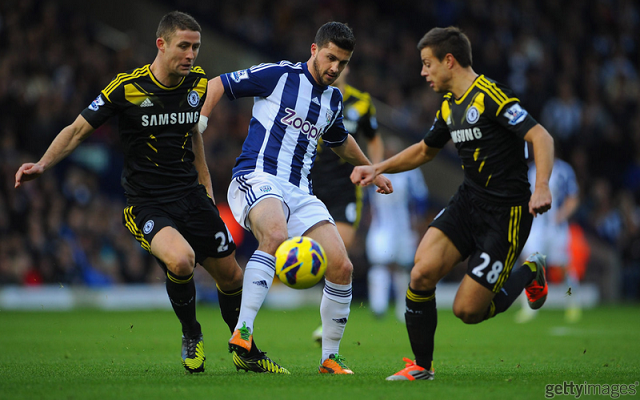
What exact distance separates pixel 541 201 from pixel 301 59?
13988 millimetres

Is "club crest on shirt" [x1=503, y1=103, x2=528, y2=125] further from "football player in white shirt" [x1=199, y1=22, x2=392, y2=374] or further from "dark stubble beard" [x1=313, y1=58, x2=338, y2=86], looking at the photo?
"dark stubble beard" [x1=313, y1=58, x2=338, y2=86]

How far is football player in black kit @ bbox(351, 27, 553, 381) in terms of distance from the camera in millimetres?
5512

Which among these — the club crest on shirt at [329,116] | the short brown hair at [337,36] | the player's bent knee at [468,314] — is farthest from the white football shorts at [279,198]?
the player's bent knee at [468,314]

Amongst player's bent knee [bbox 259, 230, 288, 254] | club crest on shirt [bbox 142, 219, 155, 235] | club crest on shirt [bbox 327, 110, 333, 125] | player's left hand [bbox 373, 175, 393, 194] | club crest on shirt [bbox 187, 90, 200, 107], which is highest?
club crest on shirt [bbox 187, 90, 200, 107]

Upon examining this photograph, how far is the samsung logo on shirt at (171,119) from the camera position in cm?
585

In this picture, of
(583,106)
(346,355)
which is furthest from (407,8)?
(346,355)

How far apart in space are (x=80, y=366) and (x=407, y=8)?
17.6 m

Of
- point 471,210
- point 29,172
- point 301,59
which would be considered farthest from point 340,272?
point 301,59

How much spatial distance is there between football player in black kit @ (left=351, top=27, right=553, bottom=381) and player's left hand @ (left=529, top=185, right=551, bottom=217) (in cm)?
58

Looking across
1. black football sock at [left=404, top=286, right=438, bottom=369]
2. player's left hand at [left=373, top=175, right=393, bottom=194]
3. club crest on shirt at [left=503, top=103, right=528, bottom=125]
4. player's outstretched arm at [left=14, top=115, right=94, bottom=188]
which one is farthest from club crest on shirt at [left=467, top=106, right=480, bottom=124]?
player's outstretched arm at [left=14, top=115, right=94, bottom=188]

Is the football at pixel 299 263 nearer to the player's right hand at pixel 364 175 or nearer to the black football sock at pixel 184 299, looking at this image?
the player's right hand at pixel 364 175

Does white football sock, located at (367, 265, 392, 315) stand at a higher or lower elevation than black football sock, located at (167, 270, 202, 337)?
lower

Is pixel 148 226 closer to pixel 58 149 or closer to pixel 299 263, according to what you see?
pixel 58 149

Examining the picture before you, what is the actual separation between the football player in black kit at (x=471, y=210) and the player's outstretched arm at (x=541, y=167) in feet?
0.88
